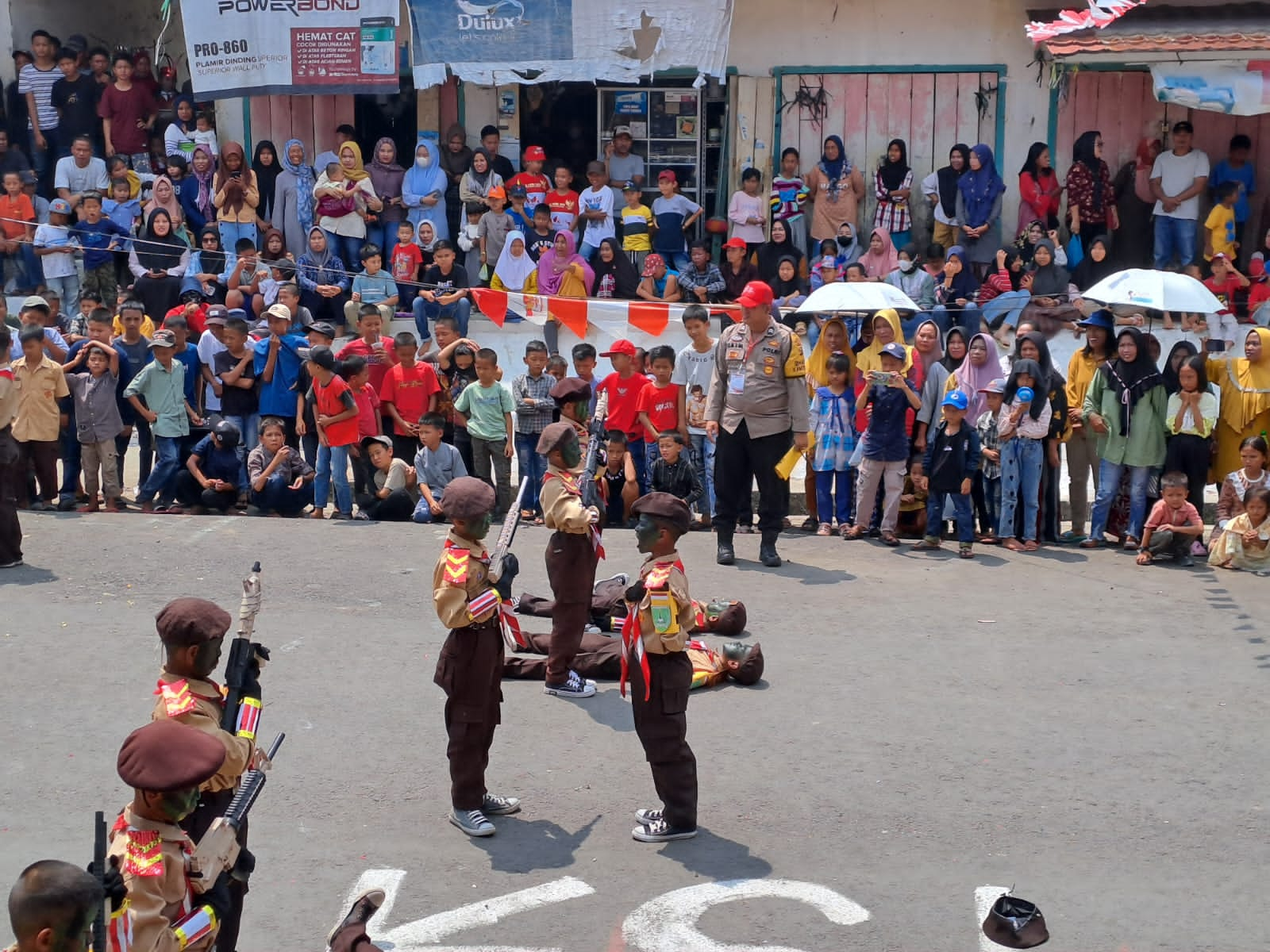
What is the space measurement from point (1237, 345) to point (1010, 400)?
4.25 m

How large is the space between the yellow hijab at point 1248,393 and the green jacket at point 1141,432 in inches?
18.6

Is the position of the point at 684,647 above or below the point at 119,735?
above

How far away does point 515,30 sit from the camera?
15734mm

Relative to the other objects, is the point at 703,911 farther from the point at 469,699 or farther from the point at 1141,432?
the point at 1141,432

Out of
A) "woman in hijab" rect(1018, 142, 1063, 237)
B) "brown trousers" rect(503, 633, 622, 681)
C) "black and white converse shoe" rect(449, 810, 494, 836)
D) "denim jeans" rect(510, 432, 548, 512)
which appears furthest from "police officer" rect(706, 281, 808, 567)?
"woman in hijab" rect(1018, 142, 1063, 237)

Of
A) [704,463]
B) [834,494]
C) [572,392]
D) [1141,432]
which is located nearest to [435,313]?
[704,463]

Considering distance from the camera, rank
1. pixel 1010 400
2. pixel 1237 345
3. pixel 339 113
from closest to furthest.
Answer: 1. pixel 1010 400
2. pixel 1237 345
3. pixel 339 113

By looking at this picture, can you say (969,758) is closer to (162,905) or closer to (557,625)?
(557,625)

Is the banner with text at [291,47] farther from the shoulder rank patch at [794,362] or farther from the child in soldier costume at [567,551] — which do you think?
the child in soldier costume at [567,551]

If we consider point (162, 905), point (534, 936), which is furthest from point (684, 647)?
point (162, 905)

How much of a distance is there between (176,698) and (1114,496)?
26.7 feet

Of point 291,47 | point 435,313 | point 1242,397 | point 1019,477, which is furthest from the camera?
point 291,47

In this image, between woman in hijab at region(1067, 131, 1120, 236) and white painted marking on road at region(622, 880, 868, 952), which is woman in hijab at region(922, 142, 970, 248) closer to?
woman in hijab at region(1067, 131, 1120, 236)

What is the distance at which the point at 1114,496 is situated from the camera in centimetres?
1141
